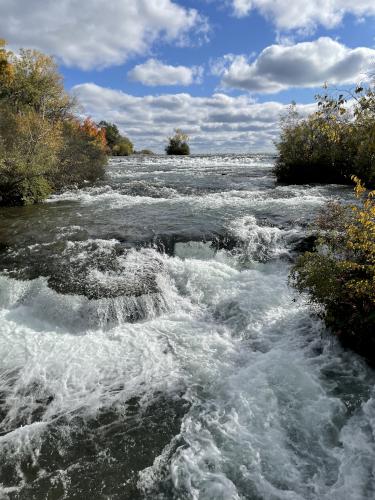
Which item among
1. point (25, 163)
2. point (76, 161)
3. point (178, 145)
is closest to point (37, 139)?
point (25, 163)

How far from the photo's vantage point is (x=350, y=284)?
6.20 m

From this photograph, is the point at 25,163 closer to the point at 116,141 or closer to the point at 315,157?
the point at 315,157

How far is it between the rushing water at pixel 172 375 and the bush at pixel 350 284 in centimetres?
50

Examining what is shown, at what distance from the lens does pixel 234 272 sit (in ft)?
34.4

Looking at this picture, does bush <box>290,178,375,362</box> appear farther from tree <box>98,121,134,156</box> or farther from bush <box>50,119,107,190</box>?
tree <box>98,121,134,156</box>

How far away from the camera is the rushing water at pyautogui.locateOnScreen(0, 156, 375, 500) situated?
4762mm

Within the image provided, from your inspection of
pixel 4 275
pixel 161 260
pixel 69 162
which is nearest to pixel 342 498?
pixel 161 260

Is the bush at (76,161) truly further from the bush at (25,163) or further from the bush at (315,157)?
the bush at (315,157)

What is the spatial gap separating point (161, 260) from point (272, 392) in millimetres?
5408

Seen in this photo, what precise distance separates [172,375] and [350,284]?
345 cm

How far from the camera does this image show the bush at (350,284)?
6117 millimetres

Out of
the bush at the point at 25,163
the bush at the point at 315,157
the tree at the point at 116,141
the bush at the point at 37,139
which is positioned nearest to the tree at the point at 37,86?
Result: the bush at the point at 37,139

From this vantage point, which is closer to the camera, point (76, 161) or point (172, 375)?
point (172, 375)

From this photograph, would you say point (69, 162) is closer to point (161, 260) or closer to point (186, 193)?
point (186, 193)
